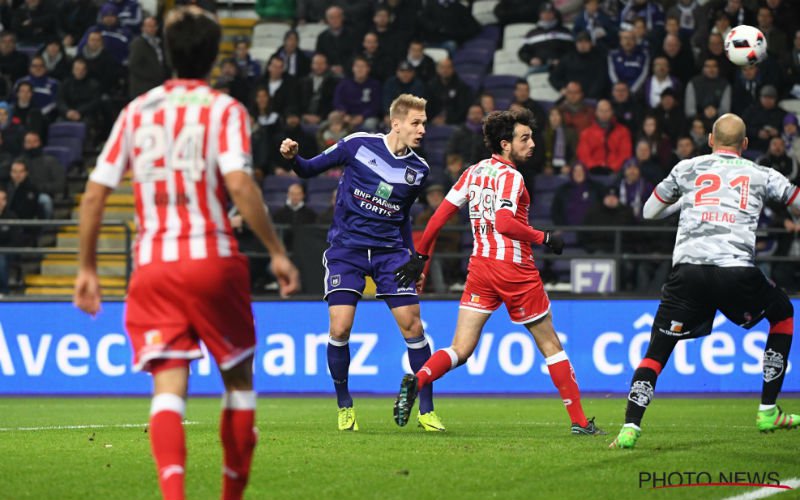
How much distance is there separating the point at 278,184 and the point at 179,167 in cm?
1337

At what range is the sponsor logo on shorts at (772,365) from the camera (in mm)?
8555

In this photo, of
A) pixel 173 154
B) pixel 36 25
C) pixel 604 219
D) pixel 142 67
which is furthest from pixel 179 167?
pixel 36 25

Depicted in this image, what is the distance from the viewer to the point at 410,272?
936 centimetres

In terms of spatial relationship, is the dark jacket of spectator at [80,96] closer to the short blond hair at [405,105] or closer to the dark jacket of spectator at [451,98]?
the dark jacket of spectator at [451,98]

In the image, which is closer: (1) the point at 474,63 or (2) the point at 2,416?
(2) the point at 2,416

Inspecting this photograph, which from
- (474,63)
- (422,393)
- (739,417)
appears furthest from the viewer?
(474,63)

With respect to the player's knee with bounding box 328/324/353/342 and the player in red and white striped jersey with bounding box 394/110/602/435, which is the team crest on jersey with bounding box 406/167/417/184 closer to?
the player in red and white striped jersey with bounding box 394/110/602/435

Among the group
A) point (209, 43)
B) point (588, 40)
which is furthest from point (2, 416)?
point (588, 40)

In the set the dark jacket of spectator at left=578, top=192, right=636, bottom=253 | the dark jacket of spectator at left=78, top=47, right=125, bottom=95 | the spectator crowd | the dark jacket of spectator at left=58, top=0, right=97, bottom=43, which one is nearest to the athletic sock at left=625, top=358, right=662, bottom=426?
the spectator crowd

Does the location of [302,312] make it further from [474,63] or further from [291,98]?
[474,63]

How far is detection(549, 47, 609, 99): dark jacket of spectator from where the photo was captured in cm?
1927

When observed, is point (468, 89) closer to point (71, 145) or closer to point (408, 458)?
point (71, 145)

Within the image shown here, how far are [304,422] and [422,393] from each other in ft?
4.99

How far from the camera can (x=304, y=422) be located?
10.9 m
